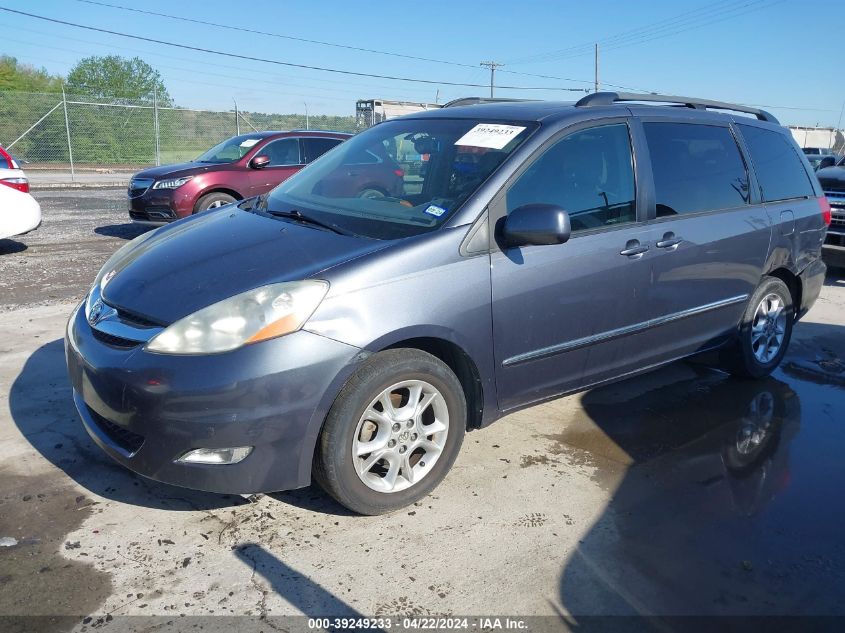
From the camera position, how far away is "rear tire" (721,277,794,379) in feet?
15.7

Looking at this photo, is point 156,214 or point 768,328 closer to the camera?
point 768,328

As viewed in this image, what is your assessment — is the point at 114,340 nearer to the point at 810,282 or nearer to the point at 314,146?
the point at 810,282

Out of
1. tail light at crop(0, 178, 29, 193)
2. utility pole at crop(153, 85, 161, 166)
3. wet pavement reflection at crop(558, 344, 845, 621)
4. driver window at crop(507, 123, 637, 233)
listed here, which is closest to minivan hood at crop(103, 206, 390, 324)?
driver window at crop(507, 123, 637, 233)

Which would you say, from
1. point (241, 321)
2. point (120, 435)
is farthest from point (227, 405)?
point (120, 435)

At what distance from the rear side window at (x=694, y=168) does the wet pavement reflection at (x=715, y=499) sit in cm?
130

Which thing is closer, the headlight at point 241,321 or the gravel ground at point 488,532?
the gravel ground at point 488,532

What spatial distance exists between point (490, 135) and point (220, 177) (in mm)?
7065

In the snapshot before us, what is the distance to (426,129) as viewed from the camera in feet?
13.2

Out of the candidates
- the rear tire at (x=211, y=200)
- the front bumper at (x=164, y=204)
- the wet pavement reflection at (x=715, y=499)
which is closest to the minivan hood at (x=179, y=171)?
the front bumper at (x=164, y=204)

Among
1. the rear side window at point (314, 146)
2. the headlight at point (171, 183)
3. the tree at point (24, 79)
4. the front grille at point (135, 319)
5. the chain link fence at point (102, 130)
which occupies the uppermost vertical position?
the tree at point (24, 79)

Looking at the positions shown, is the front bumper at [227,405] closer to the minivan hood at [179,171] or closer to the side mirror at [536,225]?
the side mirror at [536,225]

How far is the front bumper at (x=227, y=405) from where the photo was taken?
263 centimetres

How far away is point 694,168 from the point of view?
428 centimetres

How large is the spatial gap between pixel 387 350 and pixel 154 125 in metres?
23.2
